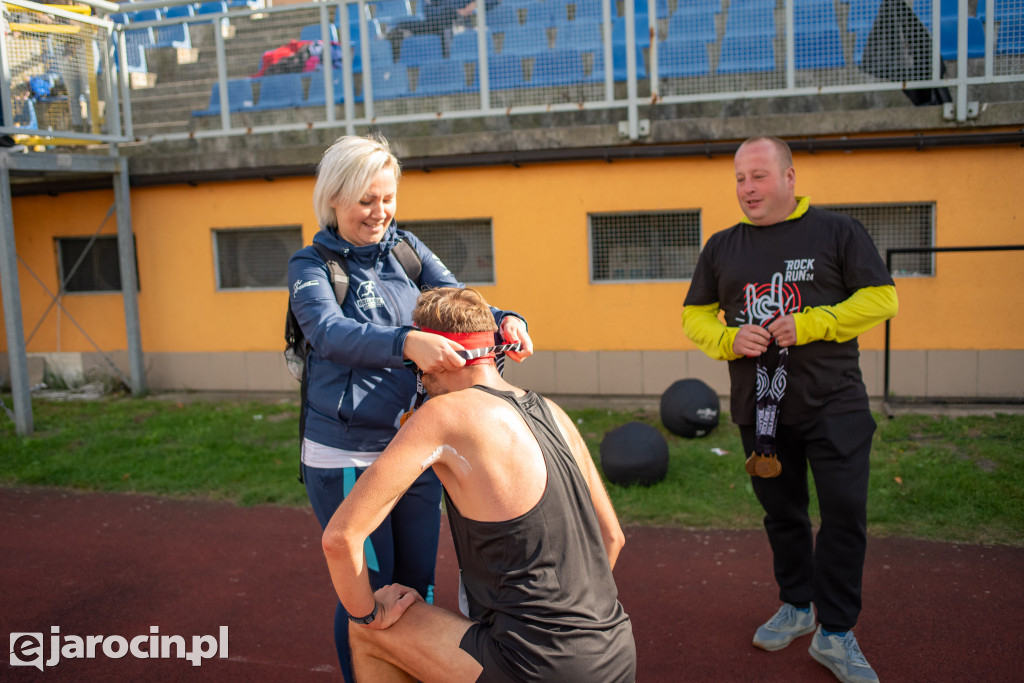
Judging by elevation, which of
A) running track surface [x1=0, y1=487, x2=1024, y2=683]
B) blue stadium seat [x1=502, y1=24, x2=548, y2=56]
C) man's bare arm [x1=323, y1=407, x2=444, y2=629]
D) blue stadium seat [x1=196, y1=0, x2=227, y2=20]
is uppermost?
blue stadium seat [x1=196, y1=0, x2=227, y2=20]

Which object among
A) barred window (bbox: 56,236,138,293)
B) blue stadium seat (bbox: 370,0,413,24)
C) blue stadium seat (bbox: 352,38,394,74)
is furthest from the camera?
barred window (bbox: 56,236,138,293)

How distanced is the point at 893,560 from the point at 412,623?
3.52 metres

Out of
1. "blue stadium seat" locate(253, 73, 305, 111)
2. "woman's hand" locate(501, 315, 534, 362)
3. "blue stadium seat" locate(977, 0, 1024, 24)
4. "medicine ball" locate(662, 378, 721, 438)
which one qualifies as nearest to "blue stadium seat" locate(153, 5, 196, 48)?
"blue stadium seat" locate(253, 73, 305, 111)

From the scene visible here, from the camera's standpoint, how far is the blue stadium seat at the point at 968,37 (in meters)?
8.13

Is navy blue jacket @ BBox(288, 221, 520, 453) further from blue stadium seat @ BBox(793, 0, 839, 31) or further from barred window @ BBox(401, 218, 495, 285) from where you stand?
blue stadium seat @ BBox(793, 0, 839, 31)

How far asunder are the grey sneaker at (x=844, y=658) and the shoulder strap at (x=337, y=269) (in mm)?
2530

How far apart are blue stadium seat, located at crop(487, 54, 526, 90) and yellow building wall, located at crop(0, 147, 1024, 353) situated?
37.8 inches

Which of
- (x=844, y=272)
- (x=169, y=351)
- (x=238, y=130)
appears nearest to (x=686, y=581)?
(x=844, y=272)

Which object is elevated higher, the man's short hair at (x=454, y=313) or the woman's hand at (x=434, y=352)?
the man's short hair at (x=454, y=313)

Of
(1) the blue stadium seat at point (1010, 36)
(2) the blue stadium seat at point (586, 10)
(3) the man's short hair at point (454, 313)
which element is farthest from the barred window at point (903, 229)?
(3) the man's short hair at point (454, 313)

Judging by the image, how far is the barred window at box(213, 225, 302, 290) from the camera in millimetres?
10312

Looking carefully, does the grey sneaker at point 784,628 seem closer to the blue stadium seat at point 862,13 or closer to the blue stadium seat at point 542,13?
the blue stadium seat at point 862,13

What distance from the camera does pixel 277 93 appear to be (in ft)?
34.3

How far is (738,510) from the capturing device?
18.8 ft
